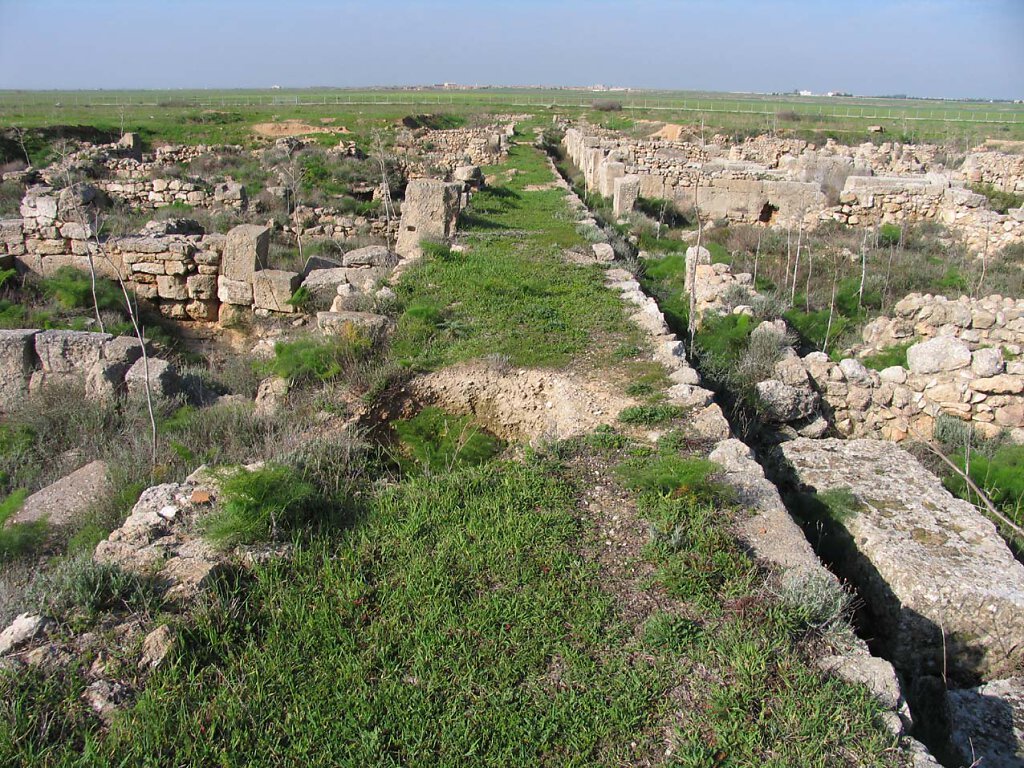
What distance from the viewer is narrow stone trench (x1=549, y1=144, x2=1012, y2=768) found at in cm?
296

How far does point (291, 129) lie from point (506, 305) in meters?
33.2

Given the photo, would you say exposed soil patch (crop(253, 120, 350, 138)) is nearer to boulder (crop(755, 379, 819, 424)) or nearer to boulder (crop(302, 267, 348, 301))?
boulder (crop(302, 267, 348, 301))

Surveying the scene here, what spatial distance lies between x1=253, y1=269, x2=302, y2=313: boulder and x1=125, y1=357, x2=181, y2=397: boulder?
2.99m

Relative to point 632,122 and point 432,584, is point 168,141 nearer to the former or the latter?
point 632,122

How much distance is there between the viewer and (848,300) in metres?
10.6

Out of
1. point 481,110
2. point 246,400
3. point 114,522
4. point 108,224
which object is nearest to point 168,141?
point 108,224

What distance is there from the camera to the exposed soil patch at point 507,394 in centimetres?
587

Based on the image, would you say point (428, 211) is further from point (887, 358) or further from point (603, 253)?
point (887, 358)

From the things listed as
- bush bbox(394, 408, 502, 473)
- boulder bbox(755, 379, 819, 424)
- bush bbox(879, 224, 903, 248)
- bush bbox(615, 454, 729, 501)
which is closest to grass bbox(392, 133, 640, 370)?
bush bbox(394, 408, 502, 473)

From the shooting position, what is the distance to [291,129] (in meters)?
36.1

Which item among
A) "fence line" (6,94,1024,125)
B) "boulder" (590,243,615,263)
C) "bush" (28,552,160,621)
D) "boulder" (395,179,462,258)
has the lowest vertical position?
"bush" (28,552,160,621)

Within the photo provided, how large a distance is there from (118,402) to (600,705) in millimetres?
5574

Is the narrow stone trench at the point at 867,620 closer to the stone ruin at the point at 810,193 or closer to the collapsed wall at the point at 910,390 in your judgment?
the collapsed wall at the point at 910,390

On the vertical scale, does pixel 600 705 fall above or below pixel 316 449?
below
